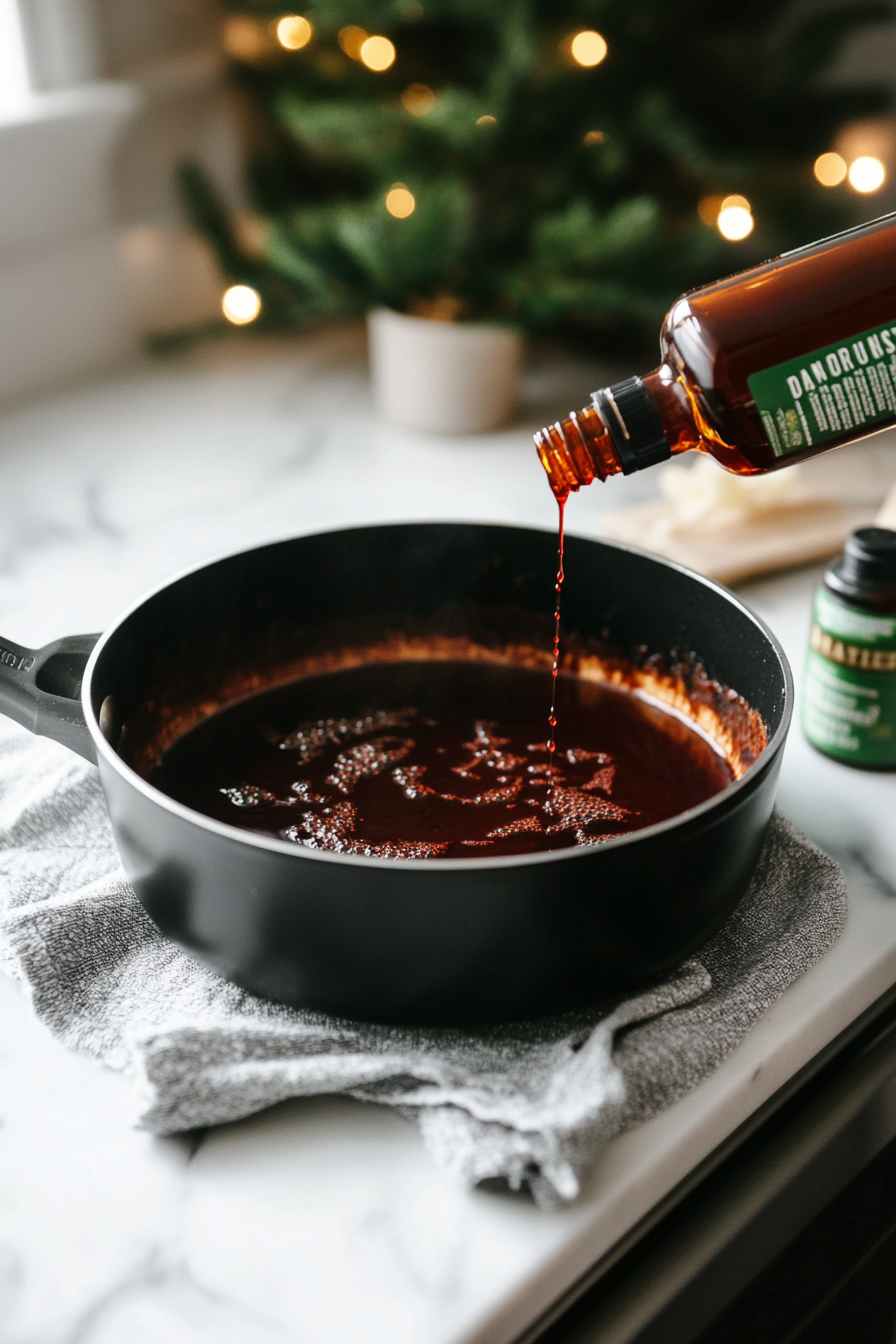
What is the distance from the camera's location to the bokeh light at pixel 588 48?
1.19 meters

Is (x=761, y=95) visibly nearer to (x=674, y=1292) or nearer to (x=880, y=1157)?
(x=880, y=1157)

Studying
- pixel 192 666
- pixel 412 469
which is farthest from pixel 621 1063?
pixel 412 469

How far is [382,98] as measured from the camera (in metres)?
1.29

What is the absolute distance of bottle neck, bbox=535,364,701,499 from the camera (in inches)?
24.1

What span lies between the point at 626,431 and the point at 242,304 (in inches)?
35.8

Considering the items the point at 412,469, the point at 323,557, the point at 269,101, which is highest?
the point at 269,101

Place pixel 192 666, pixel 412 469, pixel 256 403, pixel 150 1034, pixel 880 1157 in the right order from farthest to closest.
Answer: pixel 256 403
pixel 412 469
pixel 192 666
pixel 880 1157
pixel 150 1034

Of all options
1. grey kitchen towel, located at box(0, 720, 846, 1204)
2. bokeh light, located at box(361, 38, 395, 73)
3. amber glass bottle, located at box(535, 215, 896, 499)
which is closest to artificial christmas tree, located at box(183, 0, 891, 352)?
bokeh light, located at box(361, 38, 395, 73)

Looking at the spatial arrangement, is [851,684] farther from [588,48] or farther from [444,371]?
[588,48]

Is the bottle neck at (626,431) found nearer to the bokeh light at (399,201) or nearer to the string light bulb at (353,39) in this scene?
the bokeh light at (399,201)

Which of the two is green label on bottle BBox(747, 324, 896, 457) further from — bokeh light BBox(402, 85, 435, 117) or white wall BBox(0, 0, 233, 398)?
white wall BBox(0, 0, 233, 398)

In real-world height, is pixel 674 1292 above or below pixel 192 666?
below

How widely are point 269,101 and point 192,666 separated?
88cm

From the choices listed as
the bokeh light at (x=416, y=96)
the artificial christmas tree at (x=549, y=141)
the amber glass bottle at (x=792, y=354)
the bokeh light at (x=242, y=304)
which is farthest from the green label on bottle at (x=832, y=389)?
the bokeh light at (x=242, y=304)
